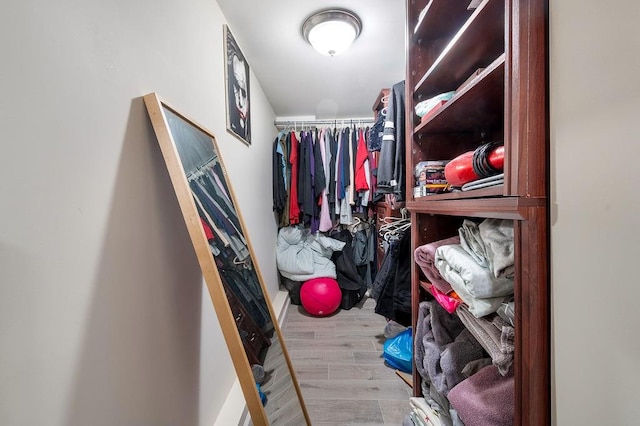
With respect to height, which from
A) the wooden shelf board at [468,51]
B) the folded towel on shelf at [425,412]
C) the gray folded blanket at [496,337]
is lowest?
the folded towel on shelf at [425,412]

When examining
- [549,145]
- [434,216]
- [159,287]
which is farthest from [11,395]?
[434,216]

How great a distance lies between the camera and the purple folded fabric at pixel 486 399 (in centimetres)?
58

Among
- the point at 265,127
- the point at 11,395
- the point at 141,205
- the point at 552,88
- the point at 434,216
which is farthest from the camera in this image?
the point at 265,127

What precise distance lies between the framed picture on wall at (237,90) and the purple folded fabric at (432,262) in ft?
3.93

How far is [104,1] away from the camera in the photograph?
0.54 meters

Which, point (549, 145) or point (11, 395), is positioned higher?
point (549, 145)

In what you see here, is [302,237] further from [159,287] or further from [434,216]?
[159,287]

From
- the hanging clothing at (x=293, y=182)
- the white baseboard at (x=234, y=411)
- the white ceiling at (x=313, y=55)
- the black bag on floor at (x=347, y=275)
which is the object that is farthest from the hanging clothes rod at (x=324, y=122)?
the white baseboard at (x=234, y=411)

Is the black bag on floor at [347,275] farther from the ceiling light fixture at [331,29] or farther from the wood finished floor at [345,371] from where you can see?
the ceiling light fixture at [331,29]

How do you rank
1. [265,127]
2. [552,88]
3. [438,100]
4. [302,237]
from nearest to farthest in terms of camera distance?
[552,88]
[438,100]
[265,127]
[302,237]

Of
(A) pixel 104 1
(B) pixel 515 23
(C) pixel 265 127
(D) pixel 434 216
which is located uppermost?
(C) pixel 265 127

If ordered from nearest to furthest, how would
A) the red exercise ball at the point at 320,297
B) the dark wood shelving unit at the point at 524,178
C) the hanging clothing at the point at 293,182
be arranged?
the dark wood shelving unit at the point at 524,178 → the red exercise ball at the point at 320,297 → the hanging clothing at the point at 293,182

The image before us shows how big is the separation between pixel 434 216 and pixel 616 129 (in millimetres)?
742

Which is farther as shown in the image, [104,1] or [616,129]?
[104,1]
